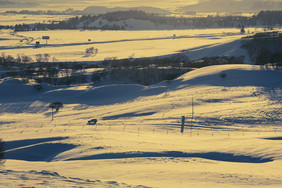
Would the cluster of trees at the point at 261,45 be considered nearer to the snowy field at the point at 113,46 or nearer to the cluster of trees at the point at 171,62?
the snowy field at the point at 113,46

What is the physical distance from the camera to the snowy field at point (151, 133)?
1931 centimetres

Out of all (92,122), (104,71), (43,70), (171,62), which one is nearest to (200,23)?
(171,62)

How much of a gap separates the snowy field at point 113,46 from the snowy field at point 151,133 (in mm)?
31369

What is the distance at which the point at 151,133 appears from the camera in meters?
30.6

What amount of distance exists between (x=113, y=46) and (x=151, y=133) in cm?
7098

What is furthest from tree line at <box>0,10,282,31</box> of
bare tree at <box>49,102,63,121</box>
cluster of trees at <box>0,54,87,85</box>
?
bare tree at <box>49,102,63,121</box>

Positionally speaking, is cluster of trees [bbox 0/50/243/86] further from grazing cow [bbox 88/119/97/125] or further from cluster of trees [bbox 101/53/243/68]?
grazing cow [bbox 88/119/97/125]

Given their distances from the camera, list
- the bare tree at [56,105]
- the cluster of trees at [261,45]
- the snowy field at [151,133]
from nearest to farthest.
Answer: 1. the snowy field at [151,133]
2. the bare tree at [56,105]
3. the cluster of trees at [261,45]

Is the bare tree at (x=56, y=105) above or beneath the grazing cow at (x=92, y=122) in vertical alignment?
above

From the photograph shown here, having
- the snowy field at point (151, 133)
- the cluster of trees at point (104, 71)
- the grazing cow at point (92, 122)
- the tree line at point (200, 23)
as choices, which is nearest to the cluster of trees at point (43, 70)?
the cluster of trees at point (104, 71)

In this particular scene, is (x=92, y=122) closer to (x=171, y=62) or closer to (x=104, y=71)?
(x=104, y=71)

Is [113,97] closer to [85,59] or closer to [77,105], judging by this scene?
[77,105]

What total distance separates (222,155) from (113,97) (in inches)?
943

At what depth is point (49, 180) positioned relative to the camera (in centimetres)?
1783
